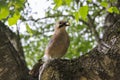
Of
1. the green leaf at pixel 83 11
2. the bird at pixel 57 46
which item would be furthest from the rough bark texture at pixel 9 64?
the green leaf at pixel 83 11

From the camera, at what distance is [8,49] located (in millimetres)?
4039

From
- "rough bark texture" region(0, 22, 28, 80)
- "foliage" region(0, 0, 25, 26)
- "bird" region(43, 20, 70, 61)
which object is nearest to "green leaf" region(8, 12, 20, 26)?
"foliage" region(0, 0, 25, 26)

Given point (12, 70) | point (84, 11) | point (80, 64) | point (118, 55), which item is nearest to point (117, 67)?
point (118, 55)

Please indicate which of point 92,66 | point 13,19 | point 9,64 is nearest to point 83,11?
point 92,66

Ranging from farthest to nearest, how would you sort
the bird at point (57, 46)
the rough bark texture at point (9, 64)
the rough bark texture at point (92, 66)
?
the bird at point (57, 46) < the rough bark texture at point (9, 64) < the rough bark texture at point (92, 66)

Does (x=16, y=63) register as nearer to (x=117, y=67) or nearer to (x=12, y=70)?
(x=12, y=70)

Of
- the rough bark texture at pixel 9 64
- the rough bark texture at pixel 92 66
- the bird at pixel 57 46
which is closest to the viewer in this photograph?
the rough bark texture at pixel 92 66

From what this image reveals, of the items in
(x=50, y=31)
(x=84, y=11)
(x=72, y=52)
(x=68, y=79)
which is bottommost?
(x=72, y=52)

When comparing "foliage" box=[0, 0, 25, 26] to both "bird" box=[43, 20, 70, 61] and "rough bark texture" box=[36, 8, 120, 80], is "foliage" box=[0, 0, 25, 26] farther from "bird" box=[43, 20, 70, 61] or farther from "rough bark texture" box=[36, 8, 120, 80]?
"bird" box=[43, 20, 70, 61]

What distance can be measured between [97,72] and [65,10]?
19.0 ft

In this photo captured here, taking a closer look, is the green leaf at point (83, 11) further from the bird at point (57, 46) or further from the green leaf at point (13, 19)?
the bird at point (57, 46)

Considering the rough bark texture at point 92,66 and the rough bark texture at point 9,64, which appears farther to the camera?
the rough bark texture at point 9,64

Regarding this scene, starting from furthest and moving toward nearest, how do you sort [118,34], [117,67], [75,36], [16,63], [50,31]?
[75,36] → [50,31] → [16,63] → [118,34] → [117,67]

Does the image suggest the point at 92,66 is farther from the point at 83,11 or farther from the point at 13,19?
the point at 13,19
